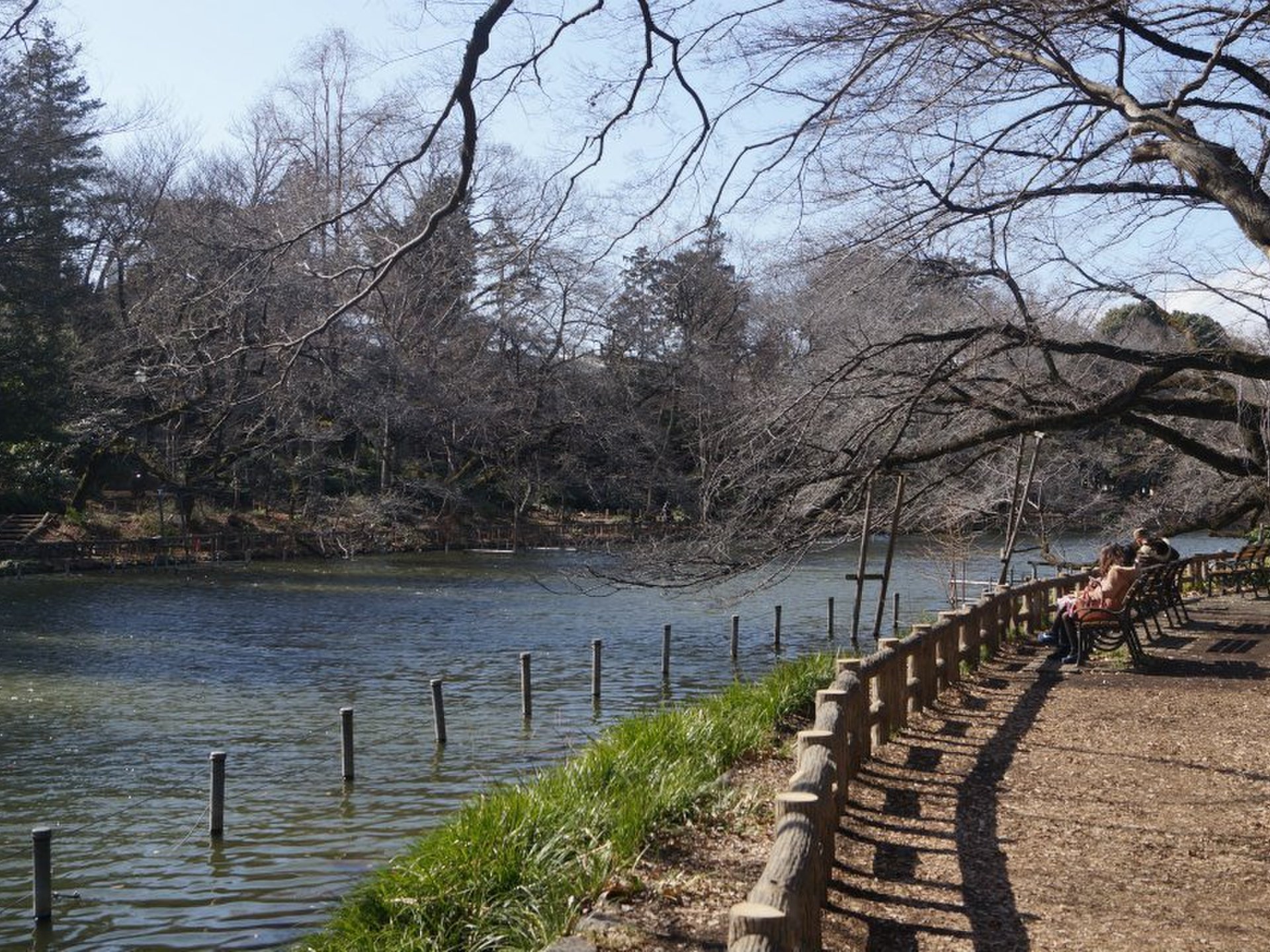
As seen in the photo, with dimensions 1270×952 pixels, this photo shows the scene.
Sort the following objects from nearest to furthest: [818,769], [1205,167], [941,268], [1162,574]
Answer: [818,769]
[1205,167]
[941,268]
[1162,574]

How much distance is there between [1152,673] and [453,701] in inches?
394

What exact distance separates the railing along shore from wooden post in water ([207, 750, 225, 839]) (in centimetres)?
567

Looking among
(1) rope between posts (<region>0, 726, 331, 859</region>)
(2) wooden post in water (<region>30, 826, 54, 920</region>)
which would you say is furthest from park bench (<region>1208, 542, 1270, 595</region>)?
(2) wooden post in water (<region>30, 826, 54, 920</region>)

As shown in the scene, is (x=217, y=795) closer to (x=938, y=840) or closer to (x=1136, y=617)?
(x=938, y=840)

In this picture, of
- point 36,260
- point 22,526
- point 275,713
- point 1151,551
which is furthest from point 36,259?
point 1151,551

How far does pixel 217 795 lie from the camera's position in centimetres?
1236

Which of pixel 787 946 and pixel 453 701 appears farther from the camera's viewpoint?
pixel 453 701

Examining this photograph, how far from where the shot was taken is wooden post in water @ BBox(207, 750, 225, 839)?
12273 millimetres

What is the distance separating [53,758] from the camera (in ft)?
51.0

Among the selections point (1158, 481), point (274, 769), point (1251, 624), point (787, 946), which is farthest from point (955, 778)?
point (1158, 481)

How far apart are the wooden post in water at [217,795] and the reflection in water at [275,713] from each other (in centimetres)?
18

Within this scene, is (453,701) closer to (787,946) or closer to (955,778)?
(955,778)

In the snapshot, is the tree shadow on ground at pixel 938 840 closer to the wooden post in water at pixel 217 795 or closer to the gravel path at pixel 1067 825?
the gravel path at pixel 1067 825

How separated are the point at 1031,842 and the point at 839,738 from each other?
128 centimetres
